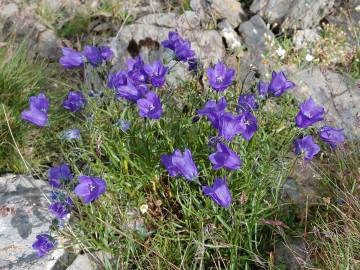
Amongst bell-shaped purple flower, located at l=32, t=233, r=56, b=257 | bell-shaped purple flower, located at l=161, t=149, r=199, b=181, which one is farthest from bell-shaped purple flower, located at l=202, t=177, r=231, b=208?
bell-shaped purple flower, located at l=32, t=233, r=56, b=257

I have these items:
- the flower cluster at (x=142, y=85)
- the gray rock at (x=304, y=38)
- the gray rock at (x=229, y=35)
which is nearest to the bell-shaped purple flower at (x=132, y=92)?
the flower cluster at (x=142, y=85)

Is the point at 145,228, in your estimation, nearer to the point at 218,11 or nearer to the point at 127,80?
the point at 127,80

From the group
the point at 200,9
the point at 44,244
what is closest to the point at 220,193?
the point at 44,244

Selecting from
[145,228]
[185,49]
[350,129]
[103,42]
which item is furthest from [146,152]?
[103,42]

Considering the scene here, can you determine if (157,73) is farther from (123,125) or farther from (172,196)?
(172,196)

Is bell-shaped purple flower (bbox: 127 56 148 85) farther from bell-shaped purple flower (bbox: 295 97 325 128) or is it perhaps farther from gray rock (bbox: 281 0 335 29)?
gray rock (bbox: 281 0 335 29)

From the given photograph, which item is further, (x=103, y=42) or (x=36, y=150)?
(x=103, y=42)
